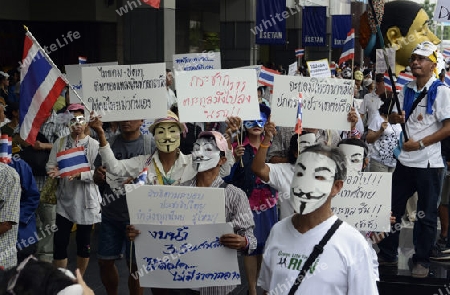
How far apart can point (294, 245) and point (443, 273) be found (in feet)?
13.5

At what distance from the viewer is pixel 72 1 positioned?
23.4 metres

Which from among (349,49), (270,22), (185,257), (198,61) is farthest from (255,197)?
(270,22)

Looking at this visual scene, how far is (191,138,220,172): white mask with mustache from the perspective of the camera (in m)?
5.71

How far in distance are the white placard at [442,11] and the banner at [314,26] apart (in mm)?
17466

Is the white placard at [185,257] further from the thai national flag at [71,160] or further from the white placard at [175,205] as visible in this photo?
the thai national flag at [71,160]

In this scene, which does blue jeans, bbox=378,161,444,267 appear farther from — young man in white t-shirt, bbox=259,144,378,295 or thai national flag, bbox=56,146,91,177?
young man in white t-shirt, bbox=259,144,378,295

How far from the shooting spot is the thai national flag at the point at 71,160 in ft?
25.2

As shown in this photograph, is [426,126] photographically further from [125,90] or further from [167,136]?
[125,90]

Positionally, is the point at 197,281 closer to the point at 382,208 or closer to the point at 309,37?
the point at 382,208

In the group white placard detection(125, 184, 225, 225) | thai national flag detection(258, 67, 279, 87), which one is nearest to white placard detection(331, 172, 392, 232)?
white placard detection(125, 184, 225, 225)

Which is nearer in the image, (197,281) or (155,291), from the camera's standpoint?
(197,281)

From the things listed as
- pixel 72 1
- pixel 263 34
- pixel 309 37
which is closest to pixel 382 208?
pixel 263 34

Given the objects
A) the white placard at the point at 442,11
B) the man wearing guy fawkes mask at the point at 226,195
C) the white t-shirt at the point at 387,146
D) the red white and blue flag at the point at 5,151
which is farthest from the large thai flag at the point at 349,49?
the red white and blue flag at the point at 5,151

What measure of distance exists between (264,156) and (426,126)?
6.93 ft
